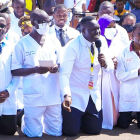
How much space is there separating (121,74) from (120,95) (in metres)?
0.34

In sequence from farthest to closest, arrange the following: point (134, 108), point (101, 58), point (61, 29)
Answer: point (61, 29) → point (134, 108) → point (101, 58)

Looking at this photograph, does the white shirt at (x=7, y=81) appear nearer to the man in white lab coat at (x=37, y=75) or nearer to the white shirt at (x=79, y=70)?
the man in white lab coat at (x=37, y=75)

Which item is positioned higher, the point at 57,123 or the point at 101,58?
the point at 101,58

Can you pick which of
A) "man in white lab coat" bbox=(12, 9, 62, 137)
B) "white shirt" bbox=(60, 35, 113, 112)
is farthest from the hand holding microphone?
"man in white lab coat" bbox=(12, 9, 62, 137)

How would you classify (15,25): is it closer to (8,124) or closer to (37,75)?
(37,75)

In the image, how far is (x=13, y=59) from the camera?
542 centimetres

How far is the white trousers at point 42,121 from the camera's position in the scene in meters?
5.49

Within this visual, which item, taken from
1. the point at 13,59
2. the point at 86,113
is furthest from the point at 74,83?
the point at 13,59

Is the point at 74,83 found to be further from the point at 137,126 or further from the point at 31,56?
the point at 137,126

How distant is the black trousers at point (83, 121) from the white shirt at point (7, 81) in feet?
2.50

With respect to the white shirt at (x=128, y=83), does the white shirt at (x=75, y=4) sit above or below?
above

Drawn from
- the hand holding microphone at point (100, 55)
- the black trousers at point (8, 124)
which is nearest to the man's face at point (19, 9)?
the black trousers at point (8, 124)

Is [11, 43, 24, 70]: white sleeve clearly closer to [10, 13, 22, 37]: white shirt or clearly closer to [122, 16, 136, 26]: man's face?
[10, 13, 22, 37]: white shirt

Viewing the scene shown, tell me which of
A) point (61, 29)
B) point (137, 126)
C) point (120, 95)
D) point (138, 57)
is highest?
point (61, 29)
